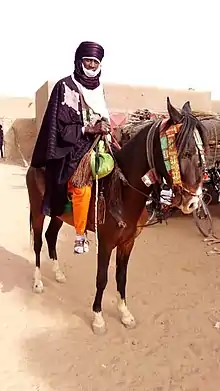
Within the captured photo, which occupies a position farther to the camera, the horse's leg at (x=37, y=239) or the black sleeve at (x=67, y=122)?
the horse's leg at (x=37, y=239)

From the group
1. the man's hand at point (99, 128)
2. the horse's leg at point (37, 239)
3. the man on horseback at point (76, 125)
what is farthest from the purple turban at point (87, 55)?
the horse's leg at point (37, 239)

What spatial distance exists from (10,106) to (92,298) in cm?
3121

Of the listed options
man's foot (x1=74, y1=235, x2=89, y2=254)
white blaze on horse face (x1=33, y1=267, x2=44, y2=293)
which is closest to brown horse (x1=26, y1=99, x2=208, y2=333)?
man's foot (x1=74, y1=235, x2=89, y2=254)

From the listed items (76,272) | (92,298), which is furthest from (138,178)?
(76,272)

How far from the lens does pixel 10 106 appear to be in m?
34.0

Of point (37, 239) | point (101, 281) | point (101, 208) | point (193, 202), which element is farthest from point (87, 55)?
point (37, 239)

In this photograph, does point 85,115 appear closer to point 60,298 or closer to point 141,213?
point 141,213

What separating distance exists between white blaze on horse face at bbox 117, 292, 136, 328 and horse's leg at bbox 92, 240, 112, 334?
0.72ft

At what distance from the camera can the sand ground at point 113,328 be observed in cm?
337

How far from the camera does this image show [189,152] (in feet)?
9.78

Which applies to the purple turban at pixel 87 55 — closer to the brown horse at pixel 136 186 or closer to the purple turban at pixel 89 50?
the purple turban at pixel 89 50

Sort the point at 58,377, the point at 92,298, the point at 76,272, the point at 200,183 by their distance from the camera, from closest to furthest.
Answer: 1. the point at 200,183
2. the point at 58,377
3. the point at 92,298
4. the point at 76,272

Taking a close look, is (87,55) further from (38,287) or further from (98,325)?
(38,287)

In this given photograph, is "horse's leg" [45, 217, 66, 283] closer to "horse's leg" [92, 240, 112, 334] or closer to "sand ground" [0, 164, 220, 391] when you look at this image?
A: "sand ground" [0, 164, 220, 391]
